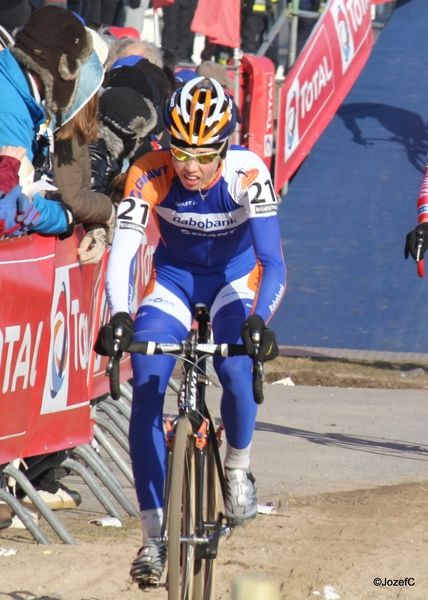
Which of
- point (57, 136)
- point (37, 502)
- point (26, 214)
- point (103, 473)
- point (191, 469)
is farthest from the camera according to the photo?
point (103, 473)

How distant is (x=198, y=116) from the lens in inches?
180

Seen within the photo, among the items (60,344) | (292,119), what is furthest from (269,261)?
(292,119)

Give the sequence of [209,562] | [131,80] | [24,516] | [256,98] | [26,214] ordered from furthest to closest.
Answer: [256,98]
[131,80]
[24,516]
[26,214]
[209,562]

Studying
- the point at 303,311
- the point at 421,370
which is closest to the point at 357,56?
the point at 303,311

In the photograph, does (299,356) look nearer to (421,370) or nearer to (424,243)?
(421,370)

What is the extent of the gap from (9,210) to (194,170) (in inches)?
44.5

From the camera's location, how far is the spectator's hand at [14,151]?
542 centimetres

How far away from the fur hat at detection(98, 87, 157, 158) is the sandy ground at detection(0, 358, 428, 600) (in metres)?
2.48

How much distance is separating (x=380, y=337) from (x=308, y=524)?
7.25 meters

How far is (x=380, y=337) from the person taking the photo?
1338cm

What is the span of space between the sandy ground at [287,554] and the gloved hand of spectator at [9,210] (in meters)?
1.69

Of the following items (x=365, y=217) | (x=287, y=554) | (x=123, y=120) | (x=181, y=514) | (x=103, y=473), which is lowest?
(x=365, y=217)

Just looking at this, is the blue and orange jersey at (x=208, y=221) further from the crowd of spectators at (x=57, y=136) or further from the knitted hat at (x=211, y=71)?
the knitted hat at (x=211, y=71)

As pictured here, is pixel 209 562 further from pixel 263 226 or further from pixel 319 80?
Answer: pixel 319 80
